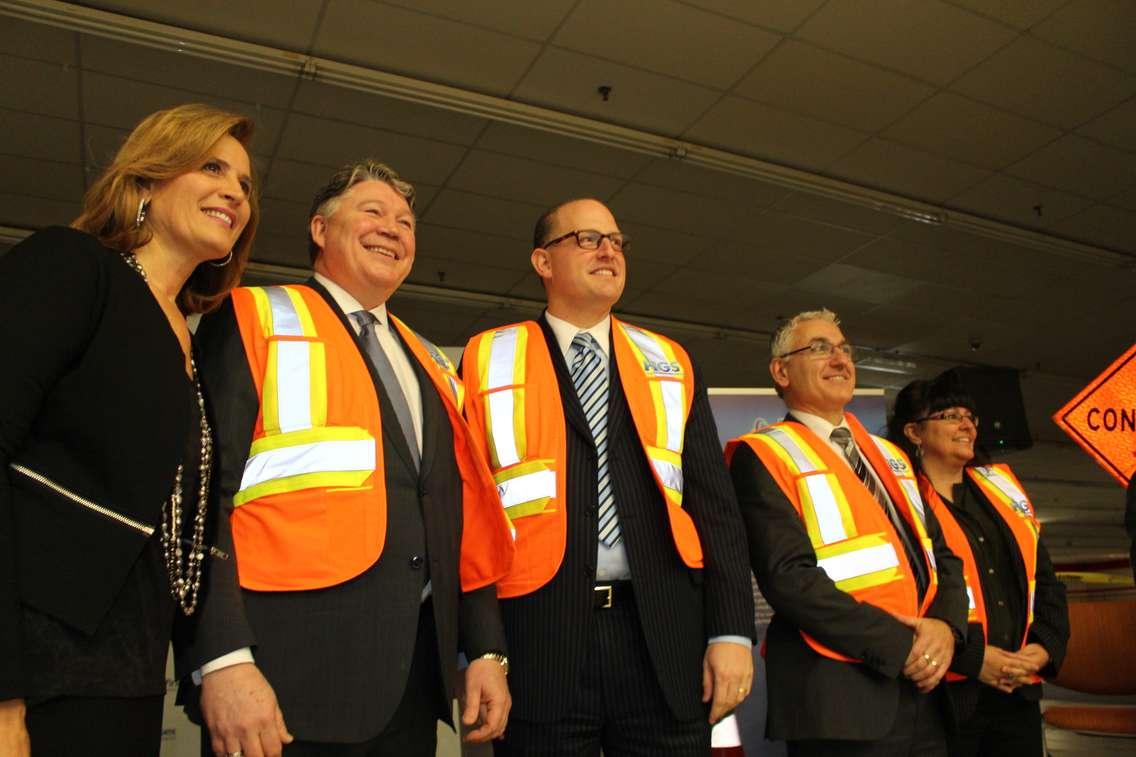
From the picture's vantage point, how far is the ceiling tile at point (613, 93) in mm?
4996

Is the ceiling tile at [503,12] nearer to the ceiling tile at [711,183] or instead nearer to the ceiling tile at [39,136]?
the ceiling tile at [711,183]

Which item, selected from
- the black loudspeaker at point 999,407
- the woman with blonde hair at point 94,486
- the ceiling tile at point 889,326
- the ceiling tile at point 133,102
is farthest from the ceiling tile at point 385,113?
the black loudspeaker at point 999,407

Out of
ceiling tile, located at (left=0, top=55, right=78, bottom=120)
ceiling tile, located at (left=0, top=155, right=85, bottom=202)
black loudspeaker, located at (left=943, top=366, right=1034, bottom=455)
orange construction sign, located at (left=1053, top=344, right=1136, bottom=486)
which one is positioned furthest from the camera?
black loudspeaker, located at (left=943, top=366, right=1034, bottom=455)

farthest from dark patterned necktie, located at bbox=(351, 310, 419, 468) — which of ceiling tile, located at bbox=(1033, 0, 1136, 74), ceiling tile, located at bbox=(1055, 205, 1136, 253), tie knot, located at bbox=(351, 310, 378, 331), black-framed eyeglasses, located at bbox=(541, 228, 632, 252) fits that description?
ceiling tile, located at bbox=(1055, 205, 1136, 253)

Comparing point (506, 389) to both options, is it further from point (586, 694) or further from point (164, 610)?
point (164, 610)

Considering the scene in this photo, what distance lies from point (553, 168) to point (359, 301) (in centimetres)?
440

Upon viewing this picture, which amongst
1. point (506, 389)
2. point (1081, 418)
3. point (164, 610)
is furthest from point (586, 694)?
point (1081, 418)

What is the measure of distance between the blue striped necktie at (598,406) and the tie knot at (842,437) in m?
0.83

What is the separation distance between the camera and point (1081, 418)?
3441 mm

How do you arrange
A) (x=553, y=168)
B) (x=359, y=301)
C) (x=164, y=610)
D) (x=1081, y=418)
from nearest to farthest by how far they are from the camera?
(x=164, y=610), (x=359, y=301), (x=1081, y=418), (x=553, y=168)

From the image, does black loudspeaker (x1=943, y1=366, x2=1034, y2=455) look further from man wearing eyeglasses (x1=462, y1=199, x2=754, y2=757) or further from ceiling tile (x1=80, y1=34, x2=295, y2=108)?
man wearing eyeglasses (x1=462, y1=199, x2=754, y2=757)

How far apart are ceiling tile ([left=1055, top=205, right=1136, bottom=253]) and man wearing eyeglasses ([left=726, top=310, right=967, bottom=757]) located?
561cm

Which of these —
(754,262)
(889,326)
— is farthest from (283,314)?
(889,326)

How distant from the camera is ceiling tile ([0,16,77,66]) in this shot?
4508 mm
